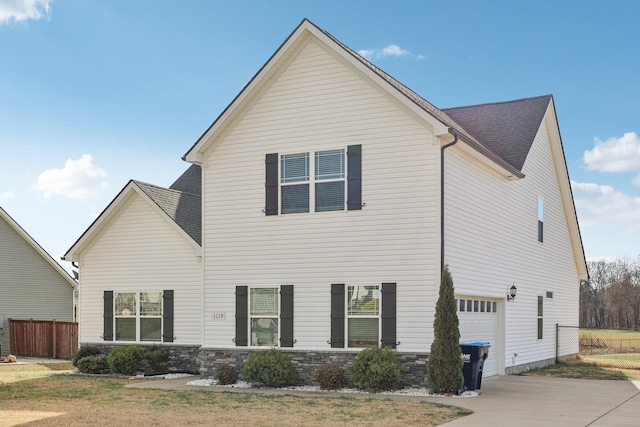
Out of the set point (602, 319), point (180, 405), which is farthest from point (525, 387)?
point (602, 319)

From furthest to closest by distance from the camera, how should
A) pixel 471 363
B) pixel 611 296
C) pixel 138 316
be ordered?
pixel 611 296 → pixel 138 316 → pixel 471 363

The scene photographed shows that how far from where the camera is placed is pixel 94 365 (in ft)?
67.7

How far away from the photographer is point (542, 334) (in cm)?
2408

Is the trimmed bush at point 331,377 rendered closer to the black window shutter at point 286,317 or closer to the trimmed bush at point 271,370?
the trimmed bush at point 271,370

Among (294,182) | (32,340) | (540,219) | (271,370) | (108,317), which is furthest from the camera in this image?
(32,340)

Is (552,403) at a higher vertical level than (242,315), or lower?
lower

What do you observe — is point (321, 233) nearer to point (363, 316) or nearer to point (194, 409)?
point (363, 316)

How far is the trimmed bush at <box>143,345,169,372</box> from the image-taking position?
20219 millimetres

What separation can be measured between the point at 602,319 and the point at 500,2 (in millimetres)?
50013

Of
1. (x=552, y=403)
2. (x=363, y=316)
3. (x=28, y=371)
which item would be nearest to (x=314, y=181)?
(x=363, y=316)

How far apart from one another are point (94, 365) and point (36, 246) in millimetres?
13997

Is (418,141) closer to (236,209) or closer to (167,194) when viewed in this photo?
(236,209)

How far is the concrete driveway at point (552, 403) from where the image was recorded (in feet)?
40.6

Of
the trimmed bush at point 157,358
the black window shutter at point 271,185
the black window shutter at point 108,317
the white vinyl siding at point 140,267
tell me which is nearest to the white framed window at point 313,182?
the black window shutter at point 271,185
